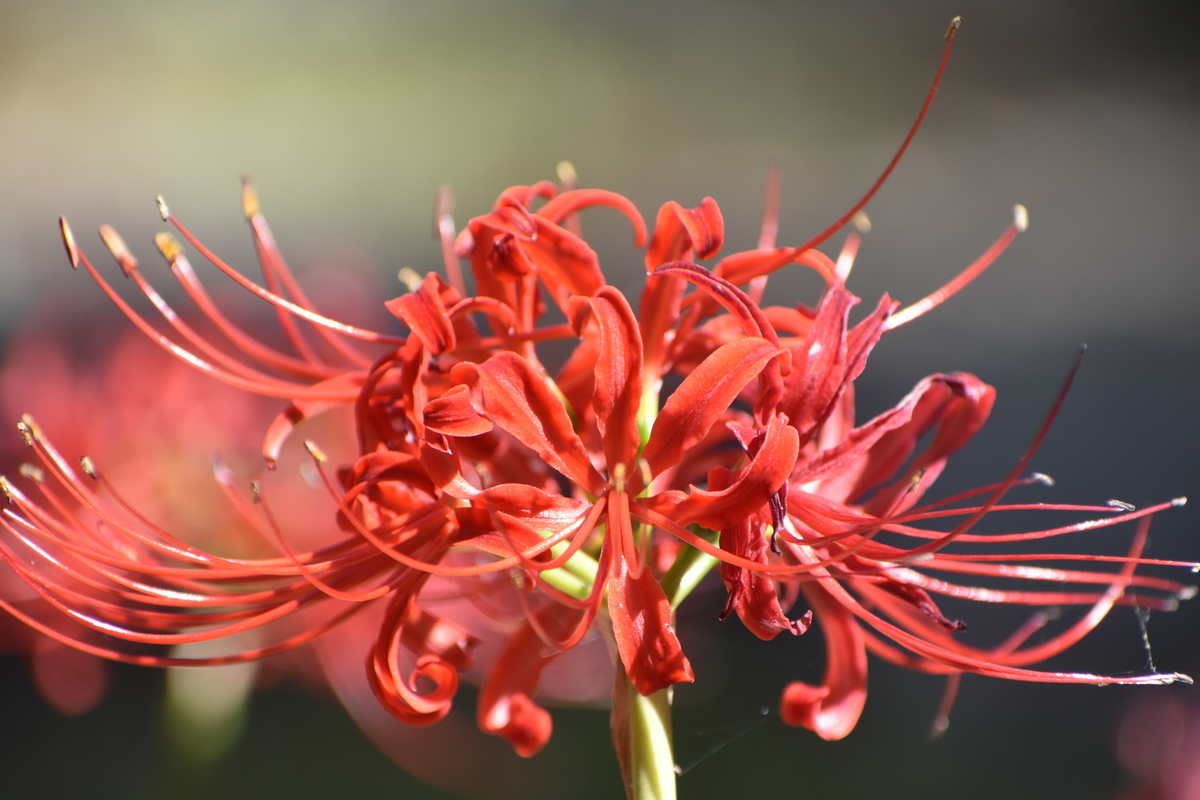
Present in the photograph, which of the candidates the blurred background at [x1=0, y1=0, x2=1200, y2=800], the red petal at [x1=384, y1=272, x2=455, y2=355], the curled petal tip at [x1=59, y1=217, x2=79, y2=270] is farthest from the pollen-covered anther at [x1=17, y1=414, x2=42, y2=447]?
the blurred background at [x1=0, y1=0, x2=1200, y2=800]

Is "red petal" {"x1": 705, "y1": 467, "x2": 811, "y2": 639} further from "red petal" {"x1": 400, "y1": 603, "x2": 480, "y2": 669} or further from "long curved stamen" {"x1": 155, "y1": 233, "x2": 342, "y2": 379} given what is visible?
"long curved stamen" {"x1": 155, "y1": 233, "x2": 342, "y2": 379}

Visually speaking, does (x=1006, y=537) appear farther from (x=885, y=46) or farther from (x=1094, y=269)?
(x=885, y=46)

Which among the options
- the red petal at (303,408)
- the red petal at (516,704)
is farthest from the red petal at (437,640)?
the red petal at (303,408)

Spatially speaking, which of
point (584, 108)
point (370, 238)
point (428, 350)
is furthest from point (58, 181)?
point (428, 350)

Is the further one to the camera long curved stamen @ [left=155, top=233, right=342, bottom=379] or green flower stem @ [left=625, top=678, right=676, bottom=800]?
long curved stamen @ [left=155, top=233, right=342, bottom=379]

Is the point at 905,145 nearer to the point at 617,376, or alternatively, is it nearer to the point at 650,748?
the point at 617,376

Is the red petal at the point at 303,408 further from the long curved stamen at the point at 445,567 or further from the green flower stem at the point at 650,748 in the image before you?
the green flower stem at the point at 650,748
